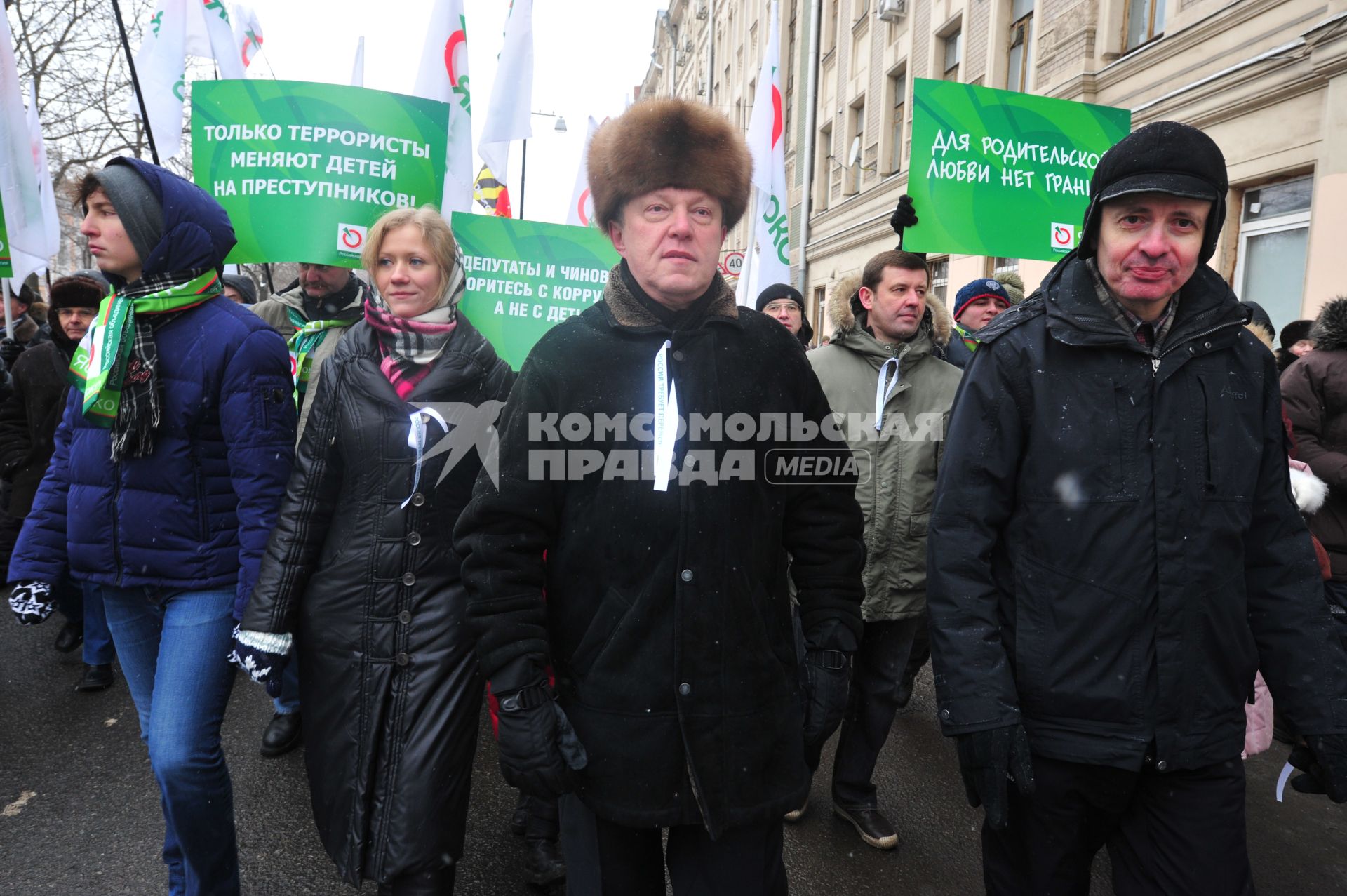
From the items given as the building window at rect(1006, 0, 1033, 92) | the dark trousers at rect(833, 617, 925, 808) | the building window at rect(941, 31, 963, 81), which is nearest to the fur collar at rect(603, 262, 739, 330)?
the dark trousers at rect(833, 617, 925, 808)

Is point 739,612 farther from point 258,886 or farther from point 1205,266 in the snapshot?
point 258,886

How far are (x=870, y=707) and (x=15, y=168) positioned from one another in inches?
218

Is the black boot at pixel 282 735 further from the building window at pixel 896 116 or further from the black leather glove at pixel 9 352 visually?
the building window at pixel 896 116

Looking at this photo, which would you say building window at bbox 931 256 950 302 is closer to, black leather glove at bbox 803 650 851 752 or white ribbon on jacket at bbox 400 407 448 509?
white ribbon on jacket at bbox 400 407 448 509

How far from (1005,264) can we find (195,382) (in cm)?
1240

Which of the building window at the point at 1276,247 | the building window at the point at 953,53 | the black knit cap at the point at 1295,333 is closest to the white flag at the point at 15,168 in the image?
the black knit cap at the point at 1295,333

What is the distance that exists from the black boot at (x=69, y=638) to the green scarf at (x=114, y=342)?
141 inches

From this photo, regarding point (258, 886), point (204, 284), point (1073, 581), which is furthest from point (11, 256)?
point (1073, 581)

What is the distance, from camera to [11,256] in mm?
5355

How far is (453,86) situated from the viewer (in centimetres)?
499

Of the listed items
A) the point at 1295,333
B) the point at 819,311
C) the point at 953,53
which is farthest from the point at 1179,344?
the point at 819,311

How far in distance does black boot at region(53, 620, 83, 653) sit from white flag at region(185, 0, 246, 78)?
350 centimetres

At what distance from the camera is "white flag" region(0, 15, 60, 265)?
4738 millimetres

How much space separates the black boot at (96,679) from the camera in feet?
14.7
